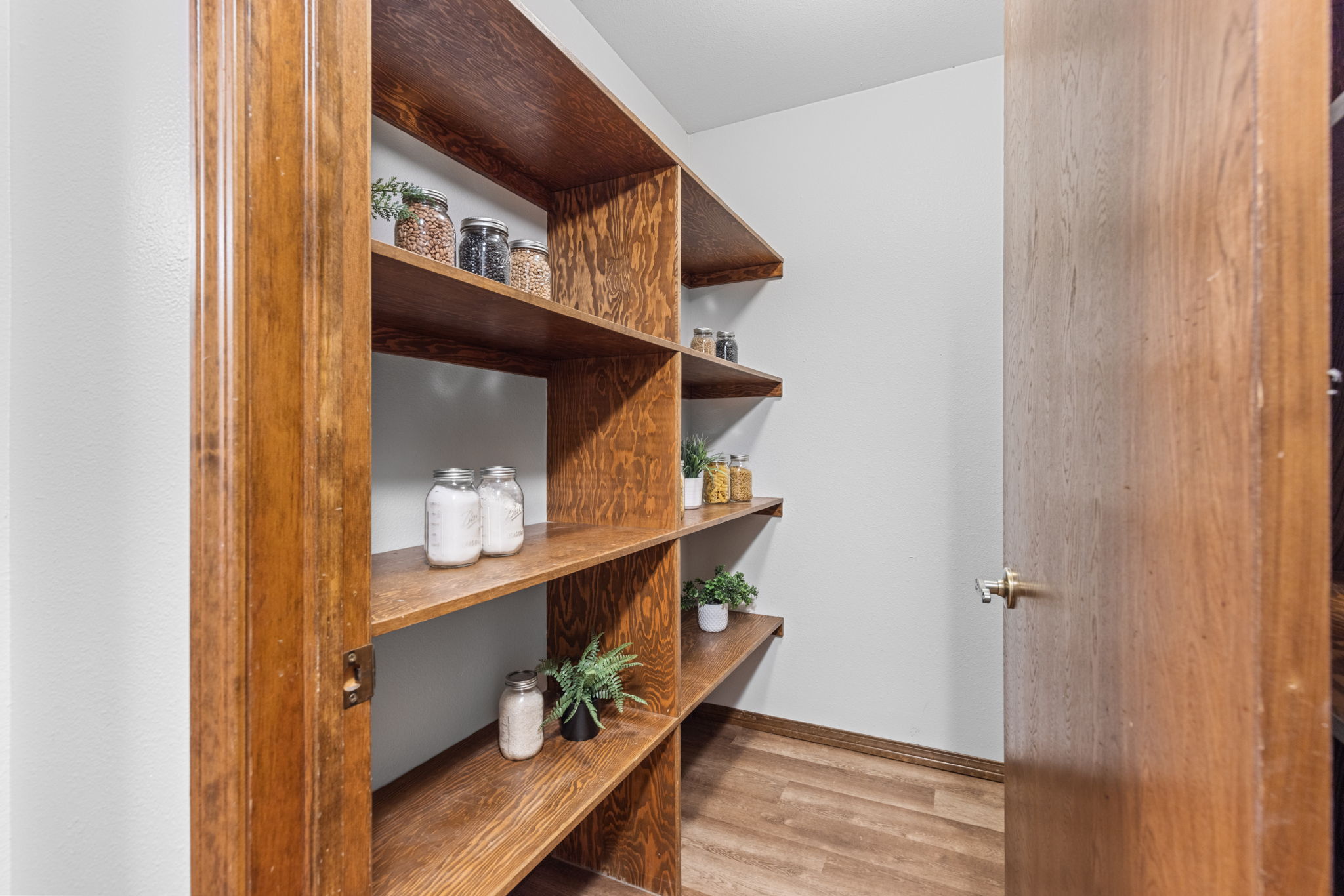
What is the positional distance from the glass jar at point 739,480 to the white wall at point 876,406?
4.3 inches

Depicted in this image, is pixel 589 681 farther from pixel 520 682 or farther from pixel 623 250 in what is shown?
pixel 623 250

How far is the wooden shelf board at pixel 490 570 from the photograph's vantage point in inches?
27.8

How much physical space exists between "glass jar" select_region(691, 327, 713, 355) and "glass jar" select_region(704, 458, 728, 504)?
38cm

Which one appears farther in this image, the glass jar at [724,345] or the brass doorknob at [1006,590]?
the glass jar at [724,345]

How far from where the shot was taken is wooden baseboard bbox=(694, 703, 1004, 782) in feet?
5.83

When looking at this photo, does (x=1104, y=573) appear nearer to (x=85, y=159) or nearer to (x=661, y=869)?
(x=85, y=159)

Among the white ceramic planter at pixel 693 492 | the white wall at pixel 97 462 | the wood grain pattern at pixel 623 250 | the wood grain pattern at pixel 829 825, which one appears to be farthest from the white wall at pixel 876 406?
the white wall at pixel 97 462

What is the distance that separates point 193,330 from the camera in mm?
519

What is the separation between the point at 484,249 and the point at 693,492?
1.04 m

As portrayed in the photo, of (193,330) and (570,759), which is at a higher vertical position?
(193,330)

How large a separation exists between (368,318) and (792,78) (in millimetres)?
1784

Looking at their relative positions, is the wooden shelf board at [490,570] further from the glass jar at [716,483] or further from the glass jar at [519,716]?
the glass jar at [716,483]

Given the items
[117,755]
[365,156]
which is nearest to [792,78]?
[365,156]

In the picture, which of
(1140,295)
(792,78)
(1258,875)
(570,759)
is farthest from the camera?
(792,78)
